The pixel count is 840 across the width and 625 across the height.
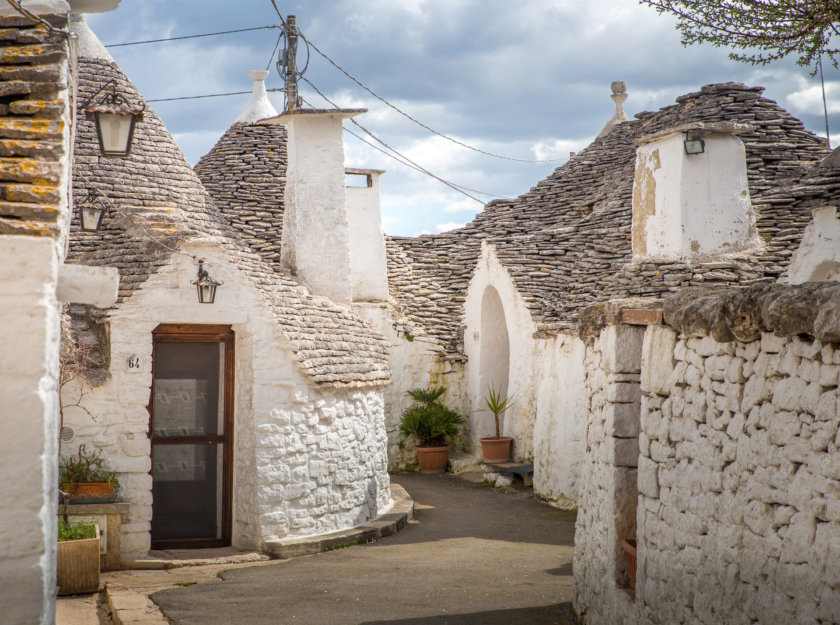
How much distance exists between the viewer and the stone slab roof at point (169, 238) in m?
9.65

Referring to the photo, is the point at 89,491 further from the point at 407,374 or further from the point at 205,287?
the point at 407,374

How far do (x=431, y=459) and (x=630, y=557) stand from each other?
1050 centimetres

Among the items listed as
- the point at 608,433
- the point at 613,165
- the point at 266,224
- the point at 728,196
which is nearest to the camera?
the point at 608,433

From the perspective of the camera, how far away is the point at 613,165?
1938 cm

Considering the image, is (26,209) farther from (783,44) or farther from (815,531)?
(783,44)

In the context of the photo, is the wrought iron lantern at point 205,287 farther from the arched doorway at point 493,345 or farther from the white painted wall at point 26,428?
the arched doorway at point 493,345

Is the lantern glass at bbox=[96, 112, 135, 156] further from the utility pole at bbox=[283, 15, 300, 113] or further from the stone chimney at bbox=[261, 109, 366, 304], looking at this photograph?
the utility pole at bbox=[283, 15, 300, 113]

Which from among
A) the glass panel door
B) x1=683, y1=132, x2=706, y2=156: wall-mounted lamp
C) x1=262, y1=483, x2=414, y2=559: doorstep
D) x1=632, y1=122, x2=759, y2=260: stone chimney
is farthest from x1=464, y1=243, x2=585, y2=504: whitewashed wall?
the glass panel door

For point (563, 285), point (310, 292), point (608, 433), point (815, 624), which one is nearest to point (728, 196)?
point (563, 285)

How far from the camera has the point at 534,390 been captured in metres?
14.6

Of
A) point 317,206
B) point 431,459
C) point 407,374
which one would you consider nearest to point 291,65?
point 317,206

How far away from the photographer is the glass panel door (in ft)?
31.9

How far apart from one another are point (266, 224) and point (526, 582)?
889 centimetres

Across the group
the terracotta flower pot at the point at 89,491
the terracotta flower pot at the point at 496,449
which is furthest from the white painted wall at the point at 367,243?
the terracotta flower pot at the point at 89,491
